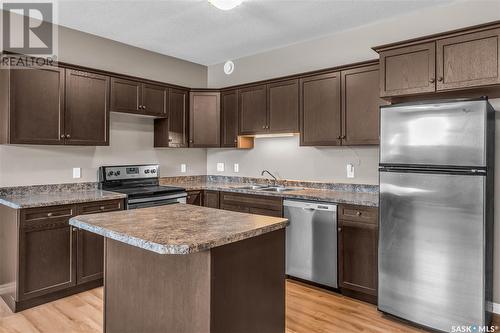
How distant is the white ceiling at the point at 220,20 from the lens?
10.5 ft

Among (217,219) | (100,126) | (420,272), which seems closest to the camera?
(217,219)

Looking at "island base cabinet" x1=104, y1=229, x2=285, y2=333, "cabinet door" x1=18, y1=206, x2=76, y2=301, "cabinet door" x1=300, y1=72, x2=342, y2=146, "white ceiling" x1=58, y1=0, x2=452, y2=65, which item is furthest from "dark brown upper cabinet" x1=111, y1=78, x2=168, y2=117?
"island base cabinet" x1=104, y1=229, x2=285, y2=333

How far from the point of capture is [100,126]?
3.70m

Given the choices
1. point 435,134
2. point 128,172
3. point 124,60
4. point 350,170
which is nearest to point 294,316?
point 350,170

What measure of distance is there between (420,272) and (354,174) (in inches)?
54.3

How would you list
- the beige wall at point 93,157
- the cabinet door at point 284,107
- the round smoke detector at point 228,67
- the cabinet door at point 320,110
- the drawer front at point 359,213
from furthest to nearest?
1. the round smoke detector at point 228,67
2. the cabinet door at point 284,107
3. the cabinet door at point 320,110
4. the beige wall at point 93,157
5. the drawer front at point 359,213

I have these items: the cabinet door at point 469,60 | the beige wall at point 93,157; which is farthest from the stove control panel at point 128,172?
the cabinet door at point 469,60

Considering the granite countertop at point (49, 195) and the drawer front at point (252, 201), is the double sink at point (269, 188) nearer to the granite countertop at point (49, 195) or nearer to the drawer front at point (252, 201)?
the drawer front at point (252, 201)

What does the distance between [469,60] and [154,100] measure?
3359 mm

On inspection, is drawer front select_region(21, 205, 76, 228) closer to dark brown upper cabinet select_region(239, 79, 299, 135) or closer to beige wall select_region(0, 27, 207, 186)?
beige wall select_region(0, 27, 207, 186)

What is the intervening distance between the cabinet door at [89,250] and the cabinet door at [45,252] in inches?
2.2

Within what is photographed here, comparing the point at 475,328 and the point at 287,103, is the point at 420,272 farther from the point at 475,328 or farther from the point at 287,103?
the point at 287,103

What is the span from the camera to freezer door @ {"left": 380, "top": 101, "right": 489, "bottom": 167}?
7.71 feet

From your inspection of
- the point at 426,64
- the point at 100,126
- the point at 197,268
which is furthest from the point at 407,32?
the point at 100,126
